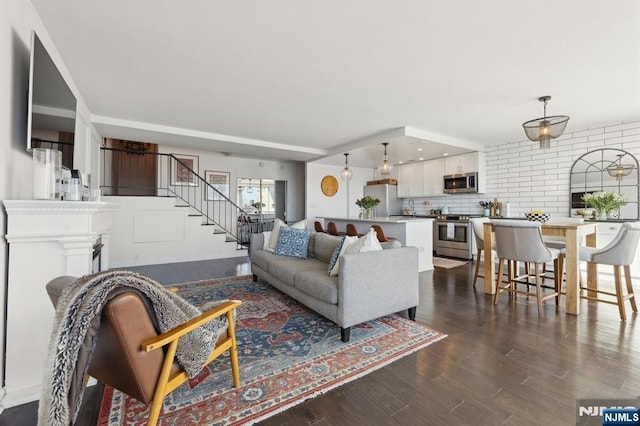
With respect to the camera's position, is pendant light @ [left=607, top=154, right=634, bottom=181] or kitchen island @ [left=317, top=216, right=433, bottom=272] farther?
kitchen island @ [left=317, top=216, right=433, bottom=272]

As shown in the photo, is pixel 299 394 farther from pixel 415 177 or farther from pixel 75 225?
pixel 415 177

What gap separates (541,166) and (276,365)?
6.19 meters

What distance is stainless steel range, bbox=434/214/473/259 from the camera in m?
6.16

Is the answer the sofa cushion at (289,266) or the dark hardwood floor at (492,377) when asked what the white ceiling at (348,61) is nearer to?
the sofa cushion at (289,266)

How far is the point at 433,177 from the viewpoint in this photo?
23.5 feet

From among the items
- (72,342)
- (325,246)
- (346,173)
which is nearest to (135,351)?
(72,342)

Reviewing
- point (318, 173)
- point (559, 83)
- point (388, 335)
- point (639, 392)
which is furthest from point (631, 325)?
point (318, 173)

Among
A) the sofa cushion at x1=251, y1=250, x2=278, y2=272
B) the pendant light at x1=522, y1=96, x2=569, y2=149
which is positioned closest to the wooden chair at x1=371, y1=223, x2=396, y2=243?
the sofa cushion at x1=251, y1=250, x2=278, y2=272

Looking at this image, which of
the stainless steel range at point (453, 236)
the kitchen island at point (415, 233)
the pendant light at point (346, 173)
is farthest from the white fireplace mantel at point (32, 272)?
the stainless steel range at point (453, 236)

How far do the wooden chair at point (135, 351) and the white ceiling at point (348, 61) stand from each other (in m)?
2.08

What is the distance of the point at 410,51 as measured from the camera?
257cm

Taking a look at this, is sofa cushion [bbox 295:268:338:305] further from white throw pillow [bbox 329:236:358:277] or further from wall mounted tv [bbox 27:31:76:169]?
wall mounted tv [bbox 27:31:76:169]

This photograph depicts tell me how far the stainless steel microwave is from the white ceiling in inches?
65.2
